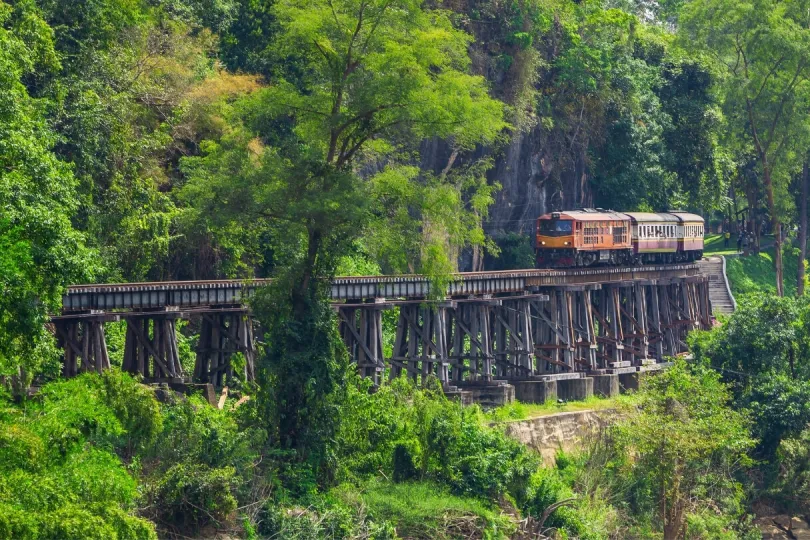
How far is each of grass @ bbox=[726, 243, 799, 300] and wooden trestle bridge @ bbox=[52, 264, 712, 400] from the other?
1139cm

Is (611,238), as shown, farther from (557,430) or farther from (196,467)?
(196,467)

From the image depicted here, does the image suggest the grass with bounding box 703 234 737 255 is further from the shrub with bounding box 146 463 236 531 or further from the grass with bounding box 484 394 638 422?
the shrub with bounding box 146 463 236 531

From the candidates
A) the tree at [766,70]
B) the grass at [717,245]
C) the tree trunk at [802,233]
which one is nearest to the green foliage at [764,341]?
the tree at [766,70]

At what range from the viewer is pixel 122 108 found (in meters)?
42.4

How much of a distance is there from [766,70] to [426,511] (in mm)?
41989

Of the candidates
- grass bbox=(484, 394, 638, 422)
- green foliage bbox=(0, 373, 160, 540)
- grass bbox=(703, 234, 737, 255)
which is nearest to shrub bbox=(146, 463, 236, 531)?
green foliage bbox=(0, 373, 160, 540)

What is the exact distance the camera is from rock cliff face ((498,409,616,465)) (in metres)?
38.2

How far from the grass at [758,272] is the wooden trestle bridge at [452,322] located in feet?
37.4

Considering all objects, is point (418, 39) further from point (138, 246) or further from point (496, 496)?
point (138, 246)

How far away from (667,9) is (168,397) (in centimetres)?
7333

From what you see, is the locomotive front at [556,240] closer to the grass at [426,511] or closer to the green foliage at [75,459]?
the grass at [426,511]

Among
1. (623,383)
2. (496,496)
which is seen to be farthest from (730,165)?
(496,496)

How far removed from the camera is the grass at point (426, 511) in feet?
97.2

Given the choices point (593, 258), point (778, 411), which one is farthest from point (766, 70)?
point (778, 411)
